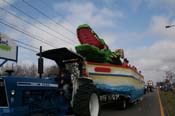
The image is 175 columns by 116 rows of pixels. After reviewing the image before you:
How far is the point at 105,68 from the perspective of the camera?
1700cm

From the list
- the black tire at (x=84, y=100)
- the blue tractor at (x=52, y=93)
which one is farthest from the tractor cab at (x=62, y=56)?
the black tire at (x=84, y=100)

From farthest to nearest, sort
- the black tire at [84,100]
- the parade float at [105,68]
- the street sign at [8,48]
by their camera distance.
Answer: the street sign at [8,48] < the parade float at [105,68] < the black tire at [84,100]

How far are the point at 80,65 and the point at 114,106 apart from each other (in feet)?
28.0

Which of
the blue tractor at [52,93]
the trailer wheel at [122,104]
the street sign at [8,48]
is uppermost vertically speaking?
the street sign at [8,48]

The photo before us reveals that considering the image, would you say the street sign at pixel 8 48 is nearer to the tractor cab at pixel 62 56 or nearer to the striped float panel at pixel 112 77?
the striped float panel at pixel 112 77

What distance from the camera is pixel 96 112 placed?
42.7 feet

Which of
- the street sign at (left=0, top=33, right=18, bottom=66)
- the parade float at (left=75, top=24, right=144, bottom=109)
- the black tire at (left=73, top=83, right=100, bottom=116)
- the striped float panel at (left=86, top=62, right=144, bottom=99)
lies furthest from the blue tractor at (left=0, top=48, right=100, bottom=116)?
the street sign at (left=0, top=33, right=18, bottom=66)

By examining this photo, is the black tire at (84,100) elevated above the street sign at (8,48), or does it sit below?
below

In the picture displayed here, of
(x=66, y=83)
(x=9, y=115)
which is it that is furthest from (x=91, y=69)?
(x=9, y=115)

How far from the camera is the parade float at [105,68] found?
53.3 feet

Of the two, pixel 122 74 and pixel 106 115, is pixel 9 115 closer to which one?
pixel 106 115

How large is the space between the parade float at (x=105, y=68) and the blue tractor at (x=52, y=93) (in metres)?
2.57

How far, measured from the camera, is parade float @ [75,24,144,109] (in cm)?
1625

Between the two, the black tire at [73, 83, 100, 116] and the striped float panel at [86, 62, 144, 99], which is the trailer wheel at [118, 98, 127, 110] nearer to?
Result: the striped float panel at [86, 62, 144, 99]
